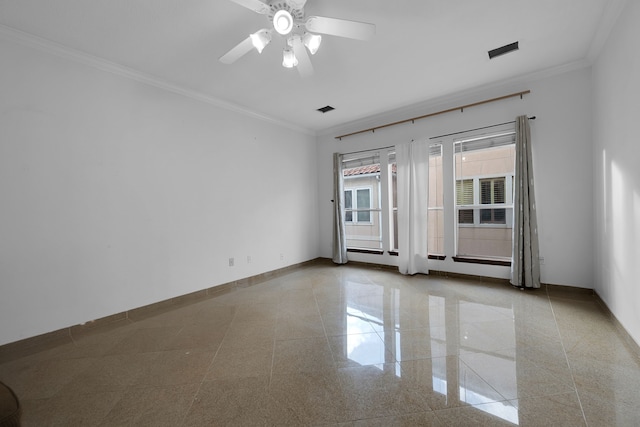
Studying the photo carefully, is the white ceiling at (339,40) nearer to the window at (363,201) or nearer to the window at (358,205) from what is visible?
the window at (363,201)

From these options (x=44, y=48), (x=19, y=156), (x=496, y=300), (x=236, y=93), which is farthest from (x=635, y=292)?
(x=44, y=48)

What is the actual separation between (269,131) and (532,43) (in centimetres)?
375

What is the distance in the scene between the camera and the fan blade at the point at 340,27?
185 cm

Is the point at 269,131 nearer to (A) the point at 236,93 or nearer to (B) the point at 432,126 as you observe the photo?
(A) the point at 236,93

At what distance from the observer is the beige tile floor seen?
1.47 metres

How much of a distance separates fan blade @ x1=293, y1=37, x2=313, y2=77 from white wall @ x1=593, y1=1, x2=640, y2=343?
2528 millimetres

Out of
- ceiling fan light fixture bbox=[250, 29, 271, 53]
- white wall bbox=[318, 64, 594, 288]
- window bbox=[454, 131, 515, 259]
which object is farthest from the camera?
window bbox=[454, 131, 515, 259]

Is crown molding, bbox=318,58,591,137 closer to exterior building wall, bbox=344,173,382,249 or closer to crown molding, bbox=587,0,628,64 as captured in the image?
crown molding, bbox=587,0,628,64

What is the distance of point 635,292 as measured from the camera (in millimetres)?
2027

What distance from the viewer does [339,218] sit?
206 inches

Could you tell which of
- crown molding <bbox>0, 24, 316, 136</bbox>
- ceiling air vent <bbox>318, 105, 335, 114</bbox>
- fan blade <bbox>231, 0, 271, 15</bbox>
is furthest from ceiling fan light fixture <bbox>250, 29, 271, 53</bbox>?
ceiling air vent <bbox>318, 105, 335, 114</bbox>

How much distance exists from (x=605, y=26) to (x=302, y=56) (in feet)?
9.40

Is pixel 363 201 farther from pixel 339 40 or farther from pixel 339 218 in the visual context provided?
pixel 339 40

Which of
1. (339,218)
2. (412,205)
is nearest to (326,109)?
(339,218)
